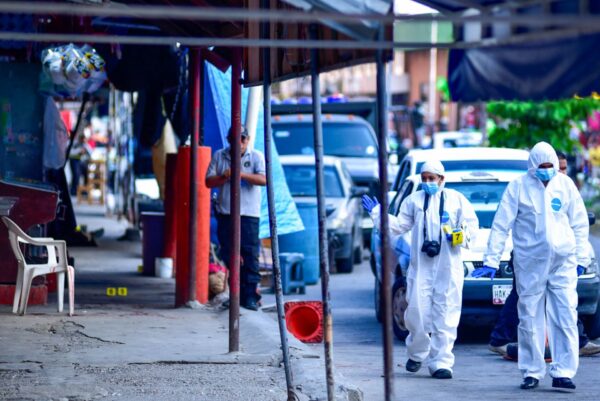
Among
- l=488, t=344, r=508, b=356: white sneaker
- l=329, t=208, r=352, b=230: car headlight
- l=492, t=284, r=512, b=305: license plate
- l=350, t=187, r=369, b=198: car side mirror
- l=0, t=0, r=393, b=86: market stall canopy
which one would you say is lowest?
l=488, t=344, r=508, b=356: white sneaker

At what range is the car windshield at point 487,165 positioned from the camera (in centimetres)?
1405

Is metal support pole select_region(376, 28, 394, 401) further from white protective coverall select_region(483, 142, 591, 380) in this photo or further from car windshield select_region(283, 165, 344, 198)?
car windshield select_region(283, 165, 344, 198)

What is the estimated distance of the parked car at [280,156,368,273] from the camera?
19.0 meters

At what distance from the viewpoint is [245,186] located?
1324 cm

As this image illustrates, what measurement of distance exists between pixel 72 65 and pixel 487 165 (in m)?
4.70

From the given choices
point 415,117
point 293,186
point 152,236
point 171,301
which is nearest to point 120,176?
point 293,186

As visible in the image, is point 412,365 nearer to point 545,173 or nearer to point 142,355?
point 545,173

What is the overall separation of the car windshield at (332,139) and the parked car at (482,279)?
10065 millimetres

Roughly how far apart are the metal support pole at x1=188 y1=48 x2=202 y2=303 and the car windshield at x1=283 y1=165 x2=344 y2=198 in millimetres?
5880

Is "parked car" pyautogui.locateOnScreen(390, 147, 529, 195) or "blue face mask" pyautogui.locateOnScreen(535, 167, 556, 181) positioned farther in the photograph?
"parked car" pyautogui.locateOnScreen(390, 147, 529, 195)

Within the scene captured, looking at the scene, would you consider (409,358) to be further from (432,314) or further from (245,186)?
(245,186)

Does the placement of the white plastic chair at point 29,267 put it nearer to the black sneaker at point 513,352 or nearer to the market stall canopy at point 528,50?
the black sneaker at point 513,352

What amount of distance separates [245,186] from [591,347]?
3861 millimetres

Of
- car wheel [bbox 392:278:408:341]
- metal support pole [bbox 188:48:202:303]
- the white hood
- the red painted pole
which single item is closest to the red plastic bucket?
car wheel [bbox 392:278:408:341]
